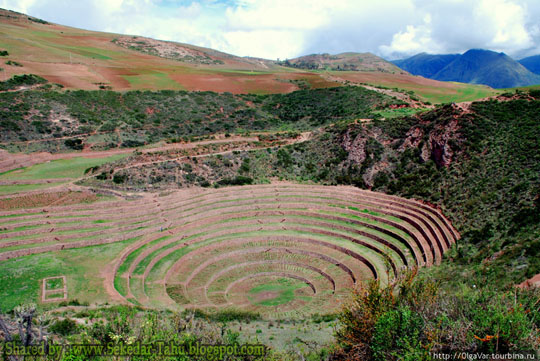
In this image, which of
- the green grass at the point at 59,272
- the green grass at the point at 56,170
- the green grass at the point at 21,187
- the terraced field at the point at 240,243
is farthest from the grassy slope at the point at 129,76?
the green grass at the point at 59,272

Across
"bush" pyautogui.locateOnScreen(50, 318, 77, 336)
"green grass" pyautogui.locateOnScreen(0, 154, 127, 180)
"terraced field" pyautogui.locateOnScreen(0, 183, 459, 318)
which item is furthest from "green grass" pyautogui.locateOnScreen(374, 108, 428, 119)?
"bush" pyautogui.locateOnScreen(50, 318, 77, 336)

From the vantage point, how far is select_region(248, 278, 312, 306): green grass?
23.8m

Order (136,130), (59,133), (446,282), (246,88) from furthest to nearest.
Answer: (246,88) → (136,130) → (59,133) → (446,282)

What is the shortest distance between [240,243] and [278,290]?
6.06 m

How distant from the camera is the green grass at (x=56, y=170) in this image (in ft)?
128

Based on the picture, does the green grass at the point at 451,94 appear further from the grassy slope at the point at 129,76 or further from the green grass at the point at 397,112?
the green grass at the point at 397,112

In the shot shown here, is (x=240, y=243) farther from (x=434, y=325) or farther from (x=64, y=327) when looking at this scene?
(x=434, y=325)

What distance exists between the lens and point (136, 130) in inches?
2314

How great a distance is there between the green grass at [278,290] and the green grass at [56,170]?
26725mm

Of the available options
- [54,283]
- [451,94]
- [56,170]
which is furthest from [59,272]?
[451,94]

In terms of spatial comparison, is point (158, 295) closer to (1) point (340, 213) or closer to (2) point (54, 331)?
(2) point (54, 331)

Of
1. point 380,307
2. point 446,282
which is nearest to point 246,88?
point 446,282

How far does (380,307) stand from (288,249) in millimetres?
17210

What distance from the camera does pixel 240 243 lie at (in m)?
29.5
